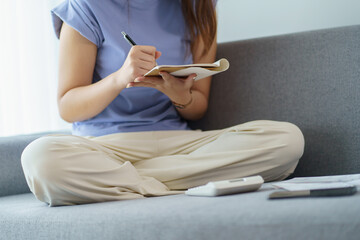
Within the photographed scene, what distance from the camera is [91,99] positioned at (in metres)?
1.42

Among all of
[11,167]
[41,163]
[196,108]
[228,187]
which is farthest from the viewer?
[196,108]

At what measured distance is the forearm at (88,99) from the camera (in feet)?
4.52

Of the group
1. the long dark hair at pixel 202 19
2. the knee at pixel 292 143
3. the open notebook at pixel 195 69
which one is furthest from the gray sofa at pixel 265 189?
the open notebook at pixel 195 69

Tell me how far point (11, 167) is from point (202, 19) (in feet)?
2.82

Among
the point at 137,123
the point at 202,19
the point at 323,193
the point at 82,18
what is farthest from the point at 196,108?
the point at 323,193

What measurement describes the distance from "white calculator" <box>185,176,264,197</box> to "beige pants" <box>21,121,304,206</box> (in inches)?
8.6

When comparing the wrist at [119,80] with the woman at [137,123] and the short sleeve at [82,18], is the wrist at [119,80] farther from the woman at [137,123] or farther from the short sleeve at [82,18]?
the short sleeve at [82,18]

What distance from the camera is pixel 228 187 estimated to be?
3.23 feet

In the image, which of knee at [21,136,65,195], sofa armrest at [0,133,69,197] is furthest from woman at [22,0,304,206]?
sofa armrest at [0,133,69,197]

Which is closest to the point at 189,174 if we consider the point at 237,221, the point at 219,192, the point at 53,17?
the point at 219,192

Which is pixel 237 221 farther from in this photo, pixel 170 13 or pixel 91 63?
pixel 170 13

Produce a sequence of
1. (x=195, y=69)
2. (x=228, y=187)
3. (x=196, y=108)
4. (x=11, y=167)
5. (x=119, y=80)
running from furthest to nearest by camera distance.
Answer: (x=196, y=108)
(x=11, y=167)
(x=119, y=80)
(x=195, y=69)
(x=228, y=187)

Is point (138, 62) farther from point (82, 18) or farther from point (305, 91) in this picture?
point (305, 91)

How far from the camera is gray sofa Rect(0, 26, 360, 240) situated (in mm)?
733
